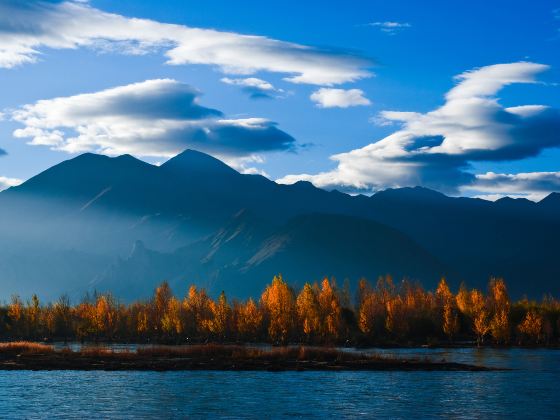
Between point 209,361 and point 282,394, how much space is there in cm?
3723

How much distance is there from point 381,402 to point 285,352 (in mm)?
51789

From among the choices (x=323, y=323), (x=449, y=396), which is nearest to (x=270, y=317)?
(x=323, y=323)

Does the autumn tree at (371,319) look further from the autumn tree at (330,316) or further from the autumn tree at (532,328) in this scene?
the autumn tree at (532,328)

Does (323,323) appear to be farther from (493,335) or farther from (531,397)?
(531,397)

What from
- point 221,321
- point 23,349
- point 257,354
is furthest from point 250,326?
point 23,349

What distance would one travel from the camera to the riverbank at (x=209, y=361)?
109 m

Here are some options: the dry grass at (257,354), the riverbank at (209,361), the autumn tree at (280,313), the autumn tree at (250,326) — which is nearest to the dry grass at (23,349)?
the riverbank at (209,361)

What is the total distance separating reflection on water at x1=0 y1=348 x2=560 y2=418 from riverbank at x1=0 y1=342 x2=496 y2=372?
5.34 m

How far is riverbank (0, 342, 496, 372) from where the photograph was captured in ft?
359

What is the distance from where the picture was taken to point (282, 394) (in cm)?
8075

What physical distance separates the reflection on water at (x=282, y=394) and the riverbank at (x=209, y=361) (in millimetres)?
5342

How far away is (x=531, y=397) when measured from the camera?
7812 centimetres

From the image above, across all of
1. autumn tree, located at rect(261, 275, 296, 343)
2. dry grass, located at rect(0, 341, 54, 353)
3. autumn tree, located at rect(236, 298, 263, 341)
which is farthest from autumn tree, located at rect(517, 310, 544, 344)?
dry grass, located at rect(0, 341, 54, 353)

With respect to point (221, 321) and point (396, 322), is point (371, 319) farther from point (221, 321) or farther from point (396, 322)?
point (221, 321)
